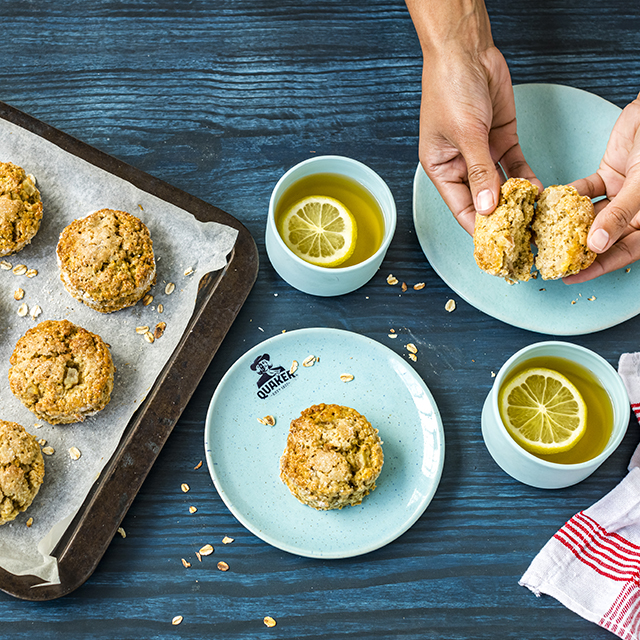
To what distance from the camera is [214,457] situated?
6.34 ft

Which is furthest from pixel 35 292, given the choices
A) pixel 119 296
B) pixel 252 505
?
pixel 252 505

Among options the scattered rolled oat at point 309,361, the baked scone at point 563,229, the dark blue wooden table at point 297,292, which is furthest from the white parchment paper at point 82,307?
the baked scone at point 563,229

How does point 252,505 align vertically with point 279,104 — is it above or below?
below

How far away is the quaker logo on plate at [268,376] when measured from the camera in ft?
6.54

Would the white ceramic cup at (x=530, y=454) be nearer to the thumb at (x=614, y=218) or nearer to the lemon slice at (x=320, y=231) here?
the thumb at (x=614, y=218)

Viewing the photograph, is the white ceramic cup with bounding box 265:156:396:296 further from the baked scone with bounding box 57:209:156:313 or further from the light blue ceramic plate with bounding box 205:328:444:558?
the baked scone with bounding box 57:209:156:313

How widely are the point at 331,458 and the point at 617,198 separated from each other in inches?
45.1

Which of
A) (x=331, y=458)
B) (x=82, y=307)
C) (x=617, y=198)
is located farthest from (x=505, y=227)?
(x=82, y=307)

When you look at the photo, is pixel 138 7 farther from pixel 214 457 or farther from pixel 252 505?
pixel 252 505

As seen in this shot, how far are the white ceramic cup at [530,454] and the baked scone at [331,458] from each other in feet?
1.20

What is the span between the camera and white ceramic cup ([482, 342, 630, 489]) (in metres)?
1.84

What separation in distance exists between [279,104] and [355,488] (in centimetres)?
136

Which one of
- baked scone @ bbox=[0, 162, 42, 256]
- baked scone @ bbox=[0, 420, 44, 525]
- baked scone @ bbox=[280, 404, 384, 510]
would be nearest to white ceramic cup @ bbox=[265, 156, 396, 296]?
baked scone @ bbox=[280, 404, 384, 510]

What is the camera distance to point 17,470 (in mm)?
1812
